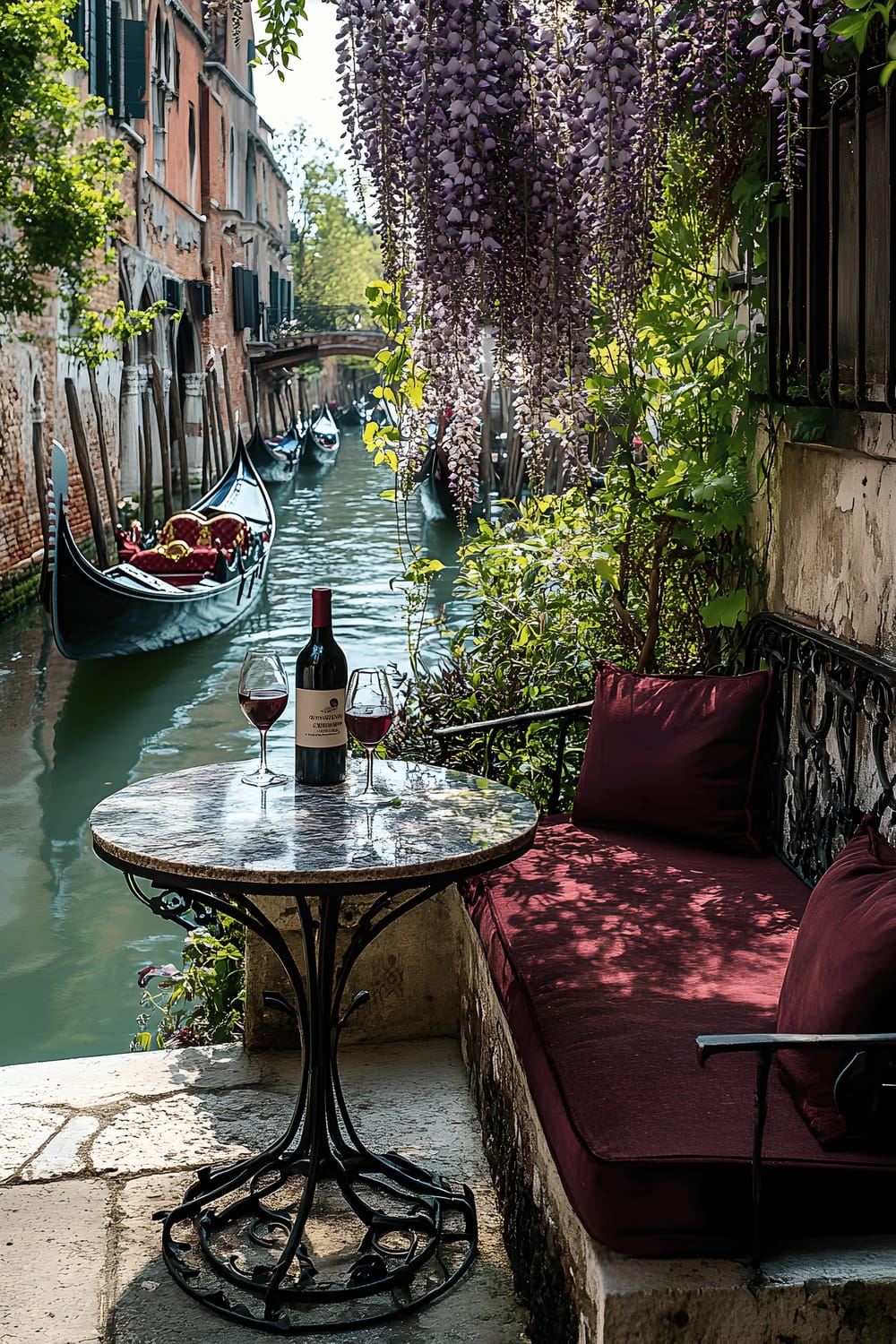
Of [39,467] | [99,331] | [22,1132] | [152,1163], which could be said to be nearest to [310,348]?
[39,467]

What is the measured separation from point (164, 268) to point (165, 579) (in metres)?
7.24

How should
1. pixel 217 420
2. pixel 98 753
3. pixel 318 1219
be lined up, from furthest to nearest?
pixel 217 420
pixel 98 753
pixel 318 1219

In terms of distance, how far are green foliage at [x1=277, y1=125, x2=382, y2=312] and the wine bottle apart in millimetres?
32880

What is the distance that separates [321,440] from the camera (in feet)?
81.4

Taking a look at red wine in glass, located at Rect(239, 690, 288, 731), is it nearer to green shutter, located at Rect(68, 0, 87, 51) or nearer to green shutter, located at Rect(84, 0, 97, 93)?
green shutter, located at Rect(68, 0, 87, 51)

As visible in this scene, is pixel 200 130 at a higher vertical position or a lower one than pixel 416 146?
higher

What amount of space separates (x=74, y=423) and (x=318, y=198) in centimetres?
2680

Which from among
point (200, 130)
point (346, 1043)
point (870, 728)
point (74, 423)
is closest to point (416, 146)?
point (870, 728)

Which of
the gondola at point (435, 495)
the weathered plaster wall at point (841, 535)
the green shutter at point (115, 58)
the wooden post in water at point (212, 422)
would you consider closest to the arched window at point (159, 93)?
the green shutter at point (115, 58)

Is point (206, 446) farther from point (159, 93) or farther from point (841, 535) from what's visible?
point (841, 535)

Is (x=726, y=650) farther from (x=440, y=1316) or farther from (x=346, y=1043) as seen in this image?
(x=440, y=1316)

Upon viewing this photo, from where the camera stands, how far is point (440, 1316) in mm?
1771

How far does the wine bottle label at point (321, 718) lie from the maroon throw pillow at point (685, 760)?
2.13 ft

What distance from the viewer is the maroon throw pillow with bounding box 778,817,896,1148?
143cm
